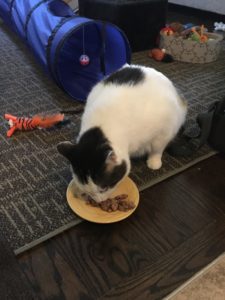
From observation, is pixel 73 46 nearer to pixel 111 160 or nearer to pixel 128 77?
pixel 128 77

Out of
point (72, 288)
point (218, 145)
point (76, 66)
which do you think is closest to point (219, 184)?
point (218, 145)

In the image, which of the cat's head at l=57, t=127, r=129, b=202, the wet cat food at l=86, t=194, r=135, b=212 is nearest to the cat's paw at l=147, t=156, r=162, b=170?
the wet cat food at l=86, t=194, r=135, b=212

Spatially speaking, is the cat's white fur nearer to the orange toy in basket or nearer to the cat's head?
the cat's head

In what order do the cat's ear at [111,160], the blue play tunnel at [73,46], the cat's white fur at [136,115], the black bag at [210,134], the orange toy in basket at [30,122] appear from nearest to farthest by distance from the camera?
the cat's ear at [111,160]
the cat's white fur at [136,115]
the black bag at [210,134]
the orange toy in basket at [30,122]
the blue play tunnel at [73,46]

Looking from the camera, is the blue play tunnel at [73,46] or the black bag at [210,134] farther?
the blue play tunnel at [73,46]

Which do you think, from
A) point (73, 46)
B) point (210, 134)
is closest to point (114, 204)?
point (210, 134)

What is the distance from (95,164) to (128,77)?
0.58 meters

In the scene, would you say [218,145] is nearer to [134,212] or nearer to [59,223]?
[134,212]

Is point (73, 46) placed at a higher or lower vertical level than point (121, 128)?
lower

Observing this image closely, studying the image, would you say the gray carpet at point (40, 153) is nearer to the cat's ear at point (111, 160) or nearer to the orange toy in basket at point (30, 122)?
the orange toy in basket at point (30, 122)

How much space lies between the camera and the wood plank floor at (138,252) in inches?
45.9

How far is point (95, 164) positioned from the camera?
3.70 feet

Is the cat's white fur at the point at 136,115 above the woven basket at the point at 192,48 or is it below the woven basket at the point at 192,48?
above

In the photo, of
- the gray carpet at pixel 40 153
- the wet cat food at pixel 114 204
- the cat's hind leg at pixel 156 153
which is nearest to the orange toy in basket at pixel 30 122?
the gray carpet at pixel 40 153
